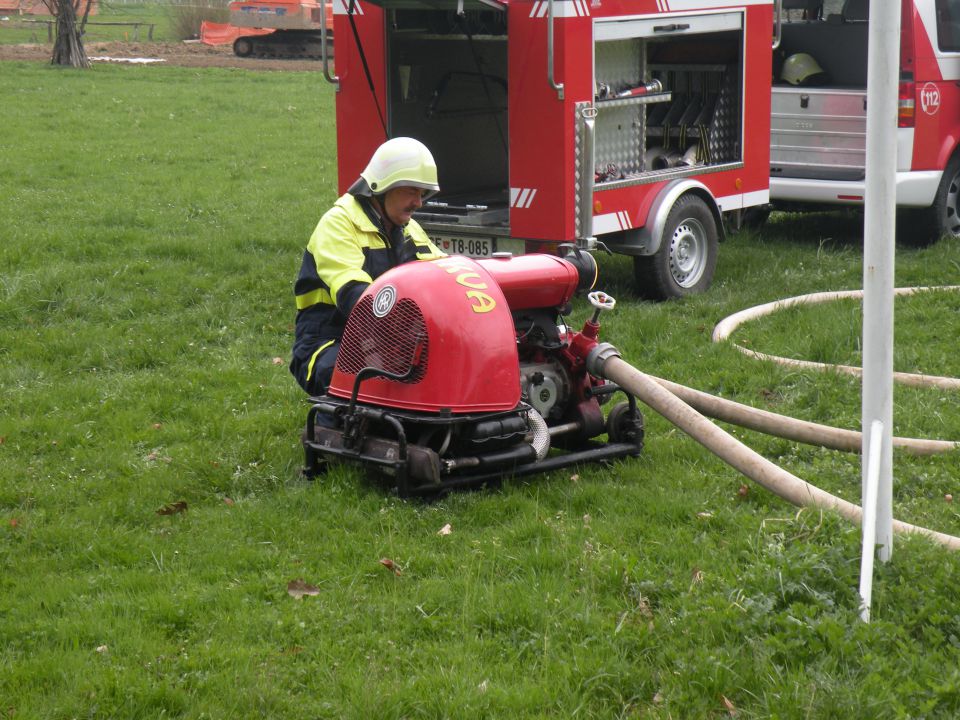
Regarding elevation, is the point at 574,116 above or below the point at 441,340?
above

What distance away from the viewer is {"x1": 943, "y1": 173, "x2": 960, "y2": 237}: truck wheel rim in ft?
36.9

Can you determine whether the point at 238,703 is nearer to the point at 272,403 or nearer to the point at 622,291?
the point at 272,403

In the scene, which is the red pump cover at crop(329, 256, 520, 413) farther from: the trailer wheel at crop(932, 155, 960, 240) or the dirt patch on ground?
the dirt patch on ground

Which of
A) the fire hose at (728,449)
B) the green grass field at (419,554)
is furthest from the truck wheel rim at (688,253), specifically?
the fire hose at (728,449)

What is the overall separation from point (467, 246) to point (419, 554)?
4.64 meters

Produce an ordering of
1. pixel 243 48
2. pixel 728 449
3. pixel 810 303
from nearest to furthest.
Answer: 1. pixel 728 449
2. pixel 810 303
3. pixel 243 48

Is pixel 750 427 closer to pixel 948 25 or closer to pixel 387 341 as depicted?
pixel 387 341

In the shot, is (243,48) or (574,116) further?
(243,48)

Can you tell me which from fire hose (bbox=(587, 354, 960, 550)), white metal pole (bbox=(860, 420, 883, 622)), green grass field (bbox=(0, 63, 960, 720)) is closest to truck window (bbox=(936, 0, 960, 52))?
green grass field (bbox=(0, 63, 960, 720))

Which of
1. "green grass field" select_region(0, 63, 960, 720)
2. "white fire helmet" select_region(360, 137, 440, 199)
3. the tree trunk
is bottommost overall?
"green grass field" select_region(0, 63, 960, 720)

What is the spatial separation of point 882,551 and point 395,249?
112 inches

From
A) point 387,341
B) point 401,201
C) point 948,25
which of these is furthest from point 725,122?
point 387,341

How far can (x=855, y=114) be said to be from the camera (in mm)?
10953

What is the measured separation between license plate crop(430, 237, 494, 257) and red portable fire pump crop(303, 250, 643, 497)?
3.18m
